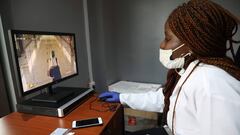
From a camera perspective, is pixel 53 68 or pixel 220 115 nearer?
pixel 220 115

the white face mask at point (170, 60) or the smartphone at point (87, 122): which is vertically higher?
the white face mask at point (170, 60)

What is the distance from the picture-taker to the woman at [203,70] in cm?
70

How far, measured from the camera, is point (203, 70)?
0.80 metres

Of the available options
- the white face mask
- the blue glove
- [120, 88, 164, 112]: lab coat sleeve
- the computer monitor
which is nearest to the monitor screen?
the computer monitor

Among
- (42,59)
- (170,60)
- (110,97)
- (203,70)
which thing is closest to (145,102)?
(110,97)

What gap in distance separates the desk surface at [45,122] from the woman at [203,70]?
40 centimetres

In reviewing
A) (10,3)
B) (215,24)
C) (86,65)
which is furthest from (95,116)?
(86,65)

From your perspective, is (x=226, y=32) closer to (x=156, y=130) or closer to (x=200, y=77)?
(x=200, y=77)

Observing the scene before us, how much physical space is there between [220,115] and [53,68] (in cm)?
91

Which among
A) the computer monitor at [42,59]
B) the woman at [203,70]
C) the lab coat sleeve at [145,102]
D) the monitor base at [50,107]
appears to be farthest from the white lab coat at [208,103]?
the computer monitor at [42,59]

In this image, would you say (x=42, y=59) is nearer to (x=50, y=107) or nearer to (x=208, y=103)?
(x=50, y=107)

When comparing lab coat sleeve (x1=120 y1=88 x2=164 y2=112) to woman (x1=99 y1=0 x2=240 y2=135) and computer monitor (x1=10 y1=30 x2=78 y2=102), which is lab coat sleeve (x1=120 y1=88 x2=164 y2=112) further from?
computer monitor (x1=10 y1=30 x2=78 y2=102)

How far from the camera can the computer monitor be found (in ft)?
3.06

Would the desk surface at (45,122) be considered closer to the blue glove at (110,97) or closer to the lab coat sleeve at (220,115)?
the blue glove at (110,97)
